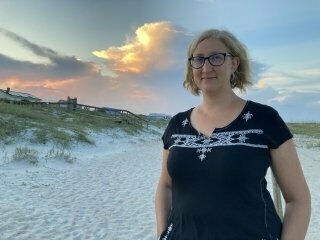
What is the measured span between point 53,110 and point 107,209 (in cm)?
3192

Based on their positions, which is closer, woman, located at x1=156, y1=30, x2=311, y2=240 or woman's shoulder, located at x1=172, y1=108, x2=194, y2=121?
woman, located at x1=156, y1=30, x2=311, y2=240

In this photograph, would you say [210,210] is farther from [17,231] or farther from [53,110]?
[53,110]

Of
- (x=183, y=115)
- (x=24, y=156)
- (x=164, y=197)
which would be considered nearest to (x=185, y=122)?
(x=183, y=115)

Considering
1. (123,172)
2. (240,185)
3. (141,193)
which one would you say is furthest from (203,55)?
(123,172)

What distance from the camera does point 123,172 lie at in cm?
1490

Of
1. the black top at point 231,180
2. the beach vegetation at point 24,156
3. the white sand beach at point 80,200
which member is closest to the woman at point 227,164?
the black top at point 231,180

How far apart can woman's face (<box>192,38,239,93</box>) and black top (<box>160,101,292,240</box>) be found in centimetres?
19

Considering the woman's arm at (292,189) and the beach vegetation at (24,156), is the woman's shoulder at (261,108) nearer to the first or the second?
the woman's arm at (292,189)

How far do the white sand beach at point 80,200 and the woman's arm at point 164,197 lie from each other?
16.3 ft

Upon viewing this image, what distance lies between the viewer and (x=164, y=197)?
2.27 m

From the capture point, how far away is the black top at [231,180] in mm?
1816

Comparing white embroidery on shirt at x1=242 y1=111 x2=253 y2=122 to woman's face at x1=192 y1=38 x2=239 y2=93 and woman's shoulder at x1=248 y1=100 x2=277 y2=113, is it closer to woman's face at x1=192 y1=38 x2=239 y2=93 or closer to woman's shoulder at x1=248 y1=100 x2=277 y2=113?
woman's shoulder at x1=248 y1=100 x2=277 y2=113

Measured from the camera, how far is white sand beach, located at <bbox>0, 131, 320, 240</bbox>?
7340 millimetres

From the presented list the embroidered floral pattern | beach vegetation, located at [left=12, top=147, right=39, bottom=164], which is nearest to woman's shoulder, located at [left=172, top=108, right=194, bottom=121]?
the embroidered floral pattern
